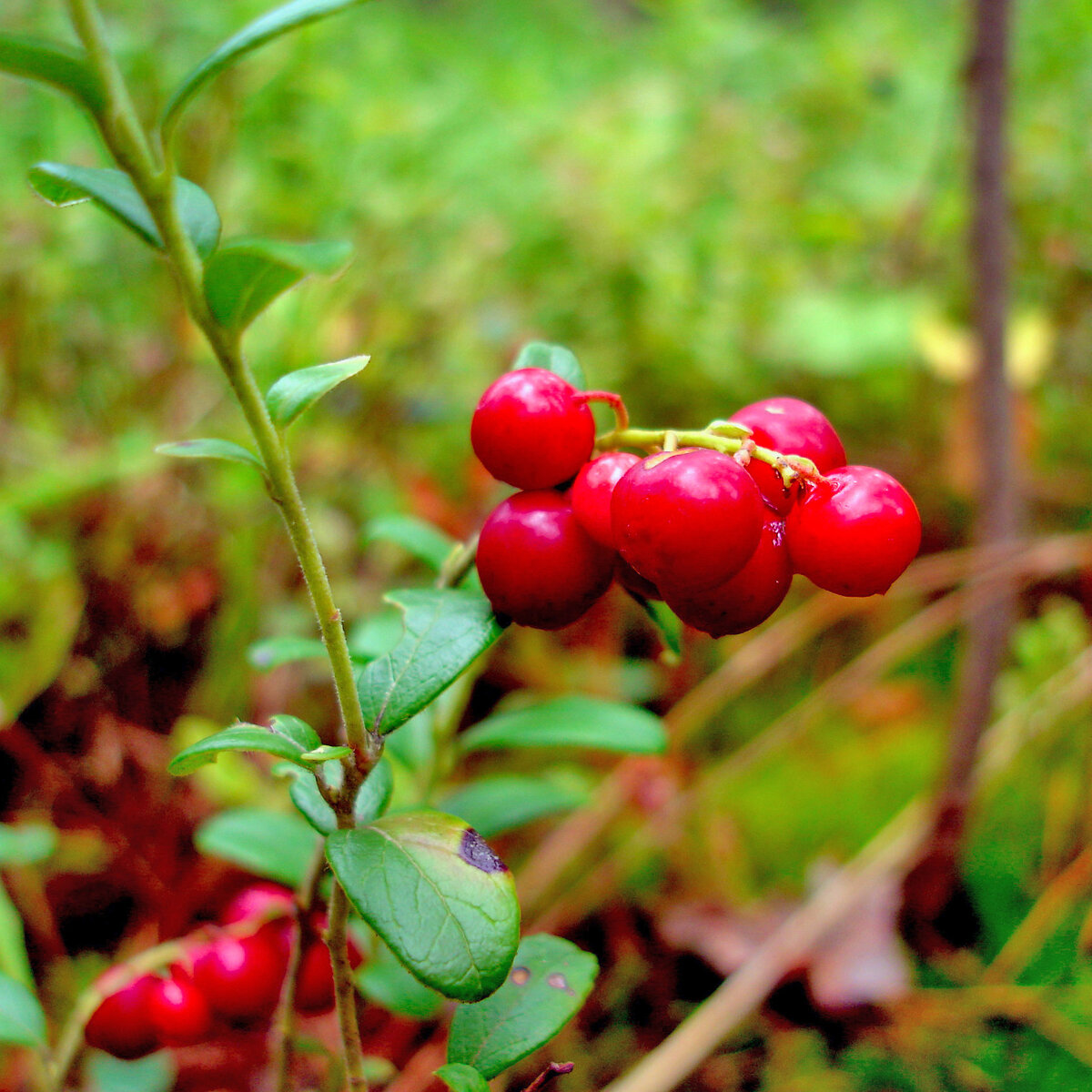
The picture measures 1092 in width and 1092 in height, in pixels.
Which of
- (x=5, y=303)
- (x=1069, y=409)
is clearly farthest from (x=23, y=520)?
(x=1069, y=409)

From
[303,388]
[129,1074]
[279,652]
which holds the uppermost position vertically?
[303,388]

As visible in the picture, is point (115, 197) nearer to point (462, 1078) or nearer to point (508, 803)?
point (462, 1078)

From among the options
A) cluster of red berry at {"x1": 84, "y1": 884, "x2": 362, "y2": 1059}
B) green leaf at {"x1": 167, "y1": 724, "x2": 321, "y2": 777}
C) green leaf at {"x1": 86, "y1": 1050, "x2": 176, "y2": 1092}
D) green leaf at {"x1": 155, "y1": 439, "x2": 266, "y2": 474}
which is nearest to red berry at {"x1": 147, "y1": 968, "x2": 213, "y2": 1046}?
cluster of red berry at {"x1": 84, "y1": 884, "x2": 362, "y2": 1059}

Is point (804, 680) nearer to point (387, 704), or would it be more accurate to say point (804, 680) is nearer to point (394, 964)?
point (394, 964)

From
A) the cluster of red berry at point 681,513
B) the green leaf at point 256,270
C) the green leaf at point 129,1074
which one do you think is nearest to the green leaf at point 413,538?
the cluster of red berry at point 681,513

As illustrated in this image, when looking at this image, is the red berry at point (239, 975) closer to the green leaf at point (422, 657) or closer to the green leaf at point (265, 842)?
the green leaf at point (265, 842)

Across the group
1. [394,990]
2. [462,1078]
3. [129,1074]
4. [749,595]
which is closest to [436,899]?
[462,1078]
